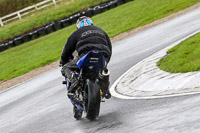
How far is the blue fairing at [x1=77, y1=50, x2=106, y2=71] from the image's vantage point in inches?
269

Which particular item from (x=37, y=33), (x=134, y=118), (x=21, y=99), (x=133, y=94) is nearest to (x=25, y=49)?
(x=37, y=33)

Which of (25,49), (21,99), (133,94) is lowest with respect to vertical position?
(25,49)

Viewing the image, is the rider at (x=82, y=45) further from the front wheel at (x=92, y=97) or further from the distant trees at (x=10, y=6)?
the distant trees at (x=10, y=6)

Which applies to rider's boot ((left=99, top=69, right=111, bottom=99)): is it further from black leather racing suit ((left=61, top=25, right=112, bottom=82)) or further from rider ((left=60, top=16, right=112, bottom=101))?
black leather racing suit ((left=61, top=25, right=112, bottom=82))

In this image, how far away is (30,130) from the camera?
813 centimetres

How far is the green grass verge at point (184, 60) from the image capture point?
9.10m

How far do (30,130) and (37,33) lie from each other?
26355 millimetres

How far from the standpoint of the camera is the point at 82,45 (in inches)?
281

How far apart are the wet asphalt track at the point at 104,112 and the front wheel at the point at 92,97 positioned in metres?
0.30

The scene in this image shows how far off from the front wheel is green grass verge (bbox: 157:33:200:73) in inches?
111

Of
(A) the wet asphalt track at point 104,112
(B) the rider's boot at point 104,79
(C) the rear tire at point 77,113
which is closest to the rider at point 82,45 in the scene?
(B) the rider's boot at point 104,79

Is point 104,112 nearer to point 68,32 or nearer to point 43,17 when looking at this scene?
point 68,32

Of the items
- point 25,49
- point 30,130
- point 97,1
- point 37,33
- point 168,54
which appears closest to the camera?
point 30,130

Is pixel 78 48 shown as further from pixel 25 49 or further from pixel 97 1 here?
pixel 97 1
